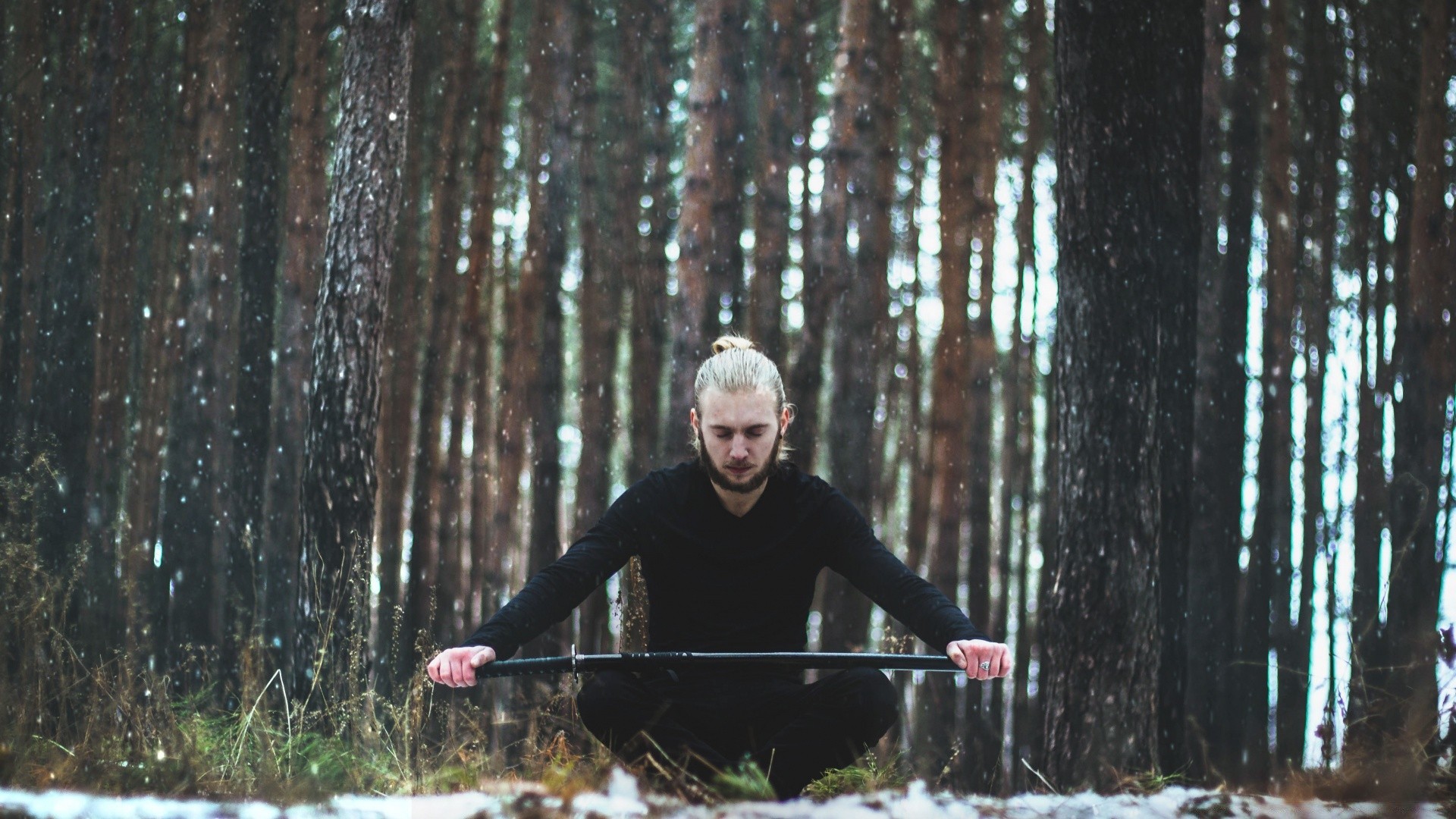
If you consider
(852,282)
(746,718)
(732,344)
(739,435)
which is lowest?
(746,718)

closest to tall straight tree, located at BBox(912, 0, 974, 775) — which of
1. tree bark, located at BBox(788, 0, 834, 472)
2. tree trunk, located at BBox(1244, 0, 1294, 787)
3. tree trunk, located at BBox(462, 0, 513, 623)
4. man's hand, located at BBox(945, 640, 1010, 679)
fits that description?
tree bark, located at BBox(788, 0, 834, 472)

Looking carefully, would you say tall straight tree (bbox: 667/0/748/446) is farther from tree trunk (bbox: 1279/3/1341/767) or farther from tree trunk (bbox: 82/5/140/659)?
tree trunk (bbox: 1279/3/1341/767)

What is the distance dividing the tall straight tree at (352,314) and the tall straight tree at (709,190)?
5.43ft

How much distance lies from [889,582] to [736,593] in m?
0.50

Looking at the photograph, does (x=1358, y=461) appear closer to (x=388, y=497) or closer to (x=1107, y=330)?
(x=1107, y=330)

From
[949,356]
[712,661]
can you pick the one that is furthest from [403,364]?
[712,661]

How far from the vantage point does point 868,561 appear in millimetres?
3314

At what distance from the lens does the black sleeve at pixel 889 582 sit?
2.86 m

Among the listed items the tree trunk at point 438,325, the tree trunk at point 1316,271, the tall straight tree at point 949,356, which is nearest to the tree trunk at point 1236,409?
the tree trunk at point 1316,271

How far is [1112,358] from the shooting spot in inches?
187

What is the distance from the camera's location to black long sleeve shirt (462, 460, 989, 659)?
3363 millimetres

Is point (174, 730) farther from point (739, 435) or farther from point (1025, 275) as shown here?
point (1025, 275)

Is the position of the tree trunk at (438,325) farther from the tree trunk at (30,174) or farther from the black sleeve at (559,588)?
the black sleeve at (559,588)

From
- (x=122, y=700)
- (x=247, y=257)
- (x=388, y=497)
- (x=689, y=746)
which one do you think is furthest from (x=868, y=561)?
(x=388, y=497)
